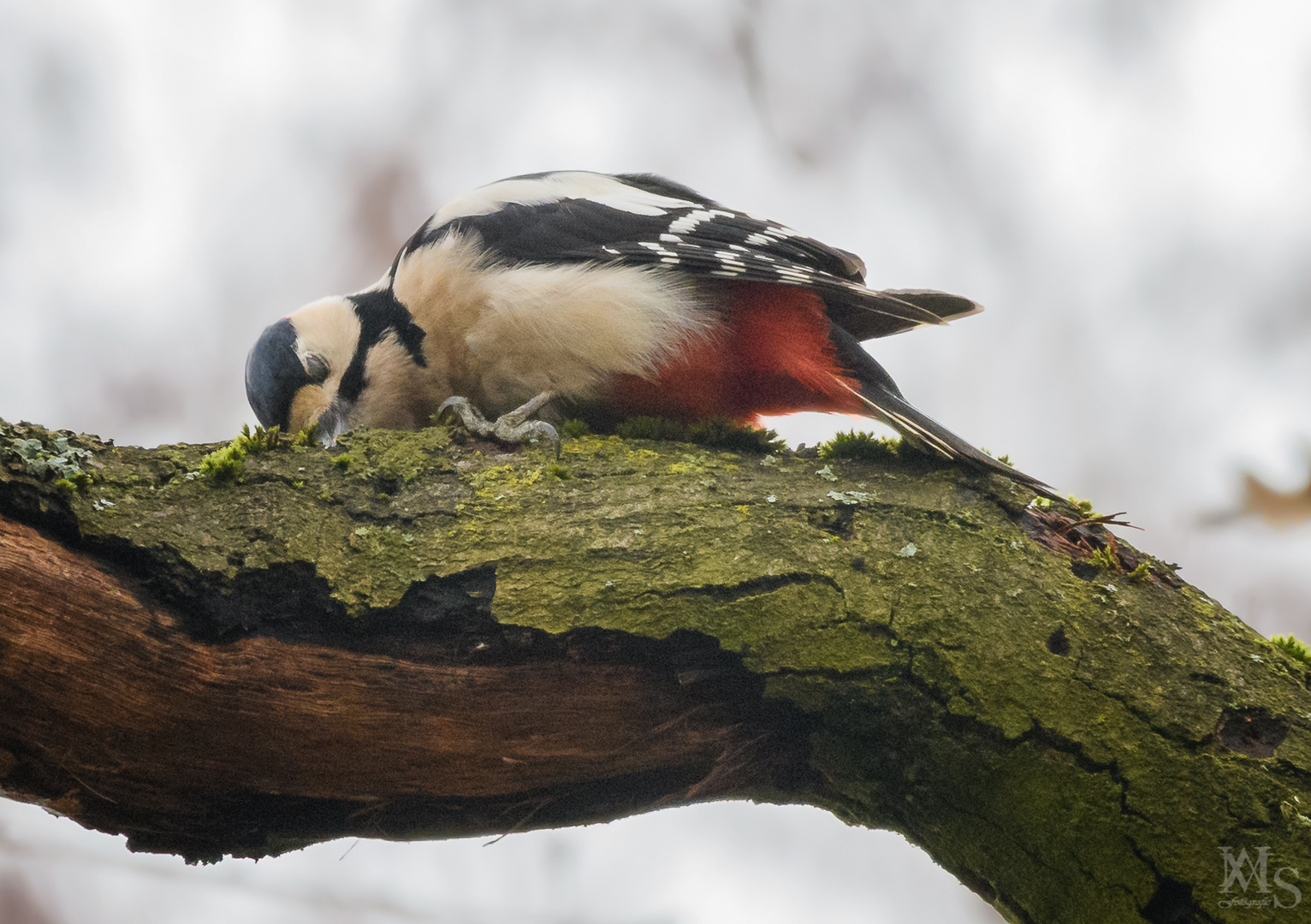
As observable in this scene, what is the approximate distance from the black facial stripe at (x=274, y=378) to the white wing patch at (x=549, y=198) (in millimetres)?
639

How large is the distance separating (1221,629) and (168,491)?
2222 mm

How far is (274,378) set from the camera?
120 inches

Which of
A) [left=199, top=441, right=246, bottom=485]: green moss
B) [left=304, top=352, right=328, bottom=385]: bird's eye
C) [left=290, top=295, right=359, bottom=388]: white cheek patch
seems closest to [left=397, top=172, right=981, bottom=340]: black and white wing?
[left=290, top=295, right=359, bottom=388]: white cheek patch

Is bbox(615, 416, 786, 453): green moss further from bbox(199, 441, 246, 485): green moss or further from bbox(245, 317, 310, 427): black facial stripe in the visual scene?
bbox(245, 317, 310, 427): black facial stripe

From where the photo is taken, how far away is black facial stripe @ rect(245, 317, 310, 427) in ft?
10.0

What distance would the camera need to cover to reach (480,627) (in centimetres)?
189

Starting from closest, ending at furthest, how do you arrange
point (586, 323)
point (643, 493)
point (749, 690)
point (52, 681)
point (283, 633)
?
point (52, 681) → point (283, 633) → point (749, 690) → point (643, 493) → point (586, 323)

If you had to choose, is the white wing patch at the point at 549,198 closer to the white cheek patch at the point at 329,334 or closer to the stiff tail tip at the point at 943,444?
the white cheek patch at the point at 329,334

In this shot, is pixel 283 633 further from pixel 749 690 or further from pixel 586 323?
pixel 586 323

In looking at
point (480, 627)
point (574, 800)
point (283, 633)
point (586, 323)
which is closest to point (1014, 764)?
point (574, 800)

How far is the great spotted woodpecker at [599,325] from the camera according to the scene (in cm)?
286

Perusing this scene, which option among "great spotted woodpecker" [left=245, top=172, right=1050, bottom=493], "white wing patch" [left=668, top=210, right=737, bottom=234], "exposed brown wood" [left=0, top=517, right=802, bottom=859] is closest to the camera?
"exposed brown wood" [left=0, top=517, right=802, bottom=859]

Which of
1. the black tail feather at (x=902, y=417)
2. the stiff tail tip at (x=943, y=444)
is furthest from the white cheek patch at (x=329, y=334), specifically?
the stiff tail tip at (x=943, y=444)

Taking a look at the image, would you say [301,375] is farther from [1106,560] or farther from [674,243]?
[1106,560]
